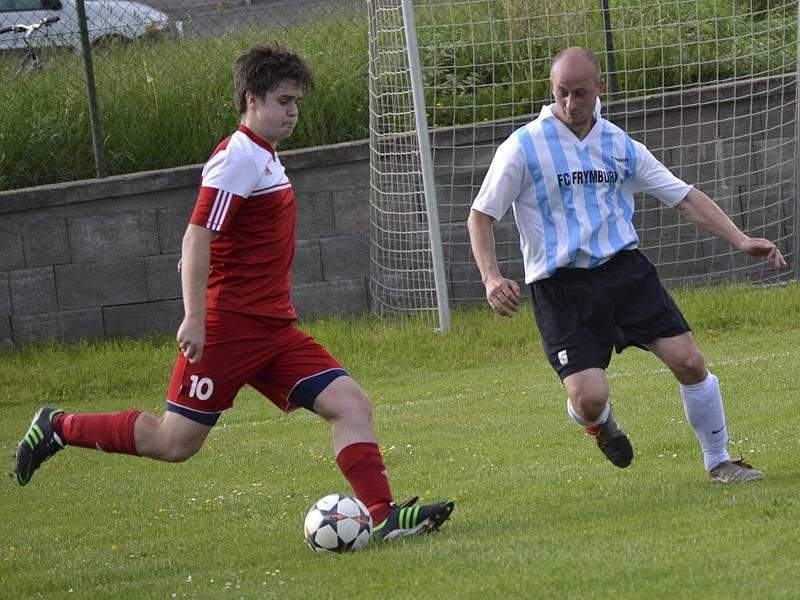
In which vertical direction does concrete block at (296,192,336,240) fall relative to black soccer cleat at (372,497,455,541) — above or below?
above

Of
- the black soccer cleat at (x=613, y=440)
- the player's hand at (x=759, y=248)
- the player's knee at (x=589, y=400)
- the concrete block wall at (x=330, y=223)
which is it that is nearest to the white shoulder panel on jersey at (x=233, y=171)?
the player's knee at (x=589, y=400)

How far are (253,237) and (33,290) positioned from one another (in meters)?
7.56

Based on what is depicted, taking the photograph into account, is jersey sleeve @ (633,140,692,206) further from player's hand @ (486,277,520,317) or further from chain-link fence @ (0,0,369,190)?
chain-link fence @ (0,0,369,190)

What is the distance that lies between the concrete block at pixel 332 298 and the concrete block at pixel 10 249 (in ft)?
8.37

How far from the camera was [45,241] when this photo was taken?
1252cm

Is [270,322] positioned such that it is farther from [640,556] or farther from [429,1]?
[429,1]

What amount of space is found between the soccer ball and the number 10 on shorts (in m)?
0.65

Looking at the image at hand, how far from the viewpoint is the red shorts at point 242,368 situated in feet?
18.1

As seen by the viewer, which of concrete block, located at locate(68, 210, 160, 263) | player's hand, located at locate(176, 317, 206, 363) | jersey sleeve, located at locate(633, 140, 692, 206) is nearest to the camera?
player's hand, located at locate(176, 317, 206, 363)

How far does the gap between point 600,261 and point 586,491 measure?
1.06m

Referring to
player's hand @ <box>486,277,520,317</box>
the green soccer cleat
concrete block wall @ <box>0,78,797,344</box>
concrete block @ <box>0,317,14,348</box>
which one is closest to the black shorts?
player's hand @ <box>486,277,520,317</box>

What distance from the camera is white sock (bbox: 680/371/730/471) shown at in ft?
19.5

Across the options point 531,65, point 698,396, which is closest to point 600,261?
point 698,396

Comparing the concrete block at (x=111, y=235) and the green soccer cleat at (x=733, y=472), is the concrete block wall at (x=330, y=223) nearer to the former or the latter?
the concrete block at (x=111, y=235)
